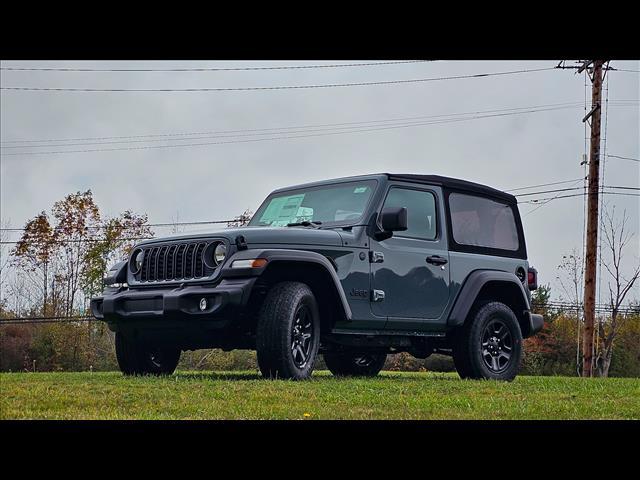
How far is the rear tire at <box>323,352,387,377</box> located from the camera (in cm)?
1190

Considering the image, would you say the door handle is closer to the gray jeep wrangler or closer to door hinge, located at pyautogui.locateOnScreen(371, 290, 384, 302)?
the gray jeep wrangler

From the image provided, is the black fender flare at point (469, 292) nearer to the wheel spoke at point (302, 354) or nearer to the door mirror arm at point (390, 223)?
the door mirror arm at point (390, 223)

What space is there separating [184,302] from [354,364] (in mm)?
4259

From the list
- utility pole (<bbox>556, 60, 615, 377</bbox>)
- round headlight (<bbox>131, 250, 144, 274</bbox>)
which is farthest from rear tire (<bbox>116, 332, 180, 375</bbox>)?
utility pole (<bbox>556, 60, 615, 377</bbox>)

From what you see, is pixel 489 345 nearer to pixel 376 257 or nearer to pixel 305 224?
pixel 376 257

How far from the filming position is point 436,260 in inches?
394

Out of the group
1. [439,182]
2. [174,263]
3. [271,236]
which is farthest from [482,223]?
[174,263]

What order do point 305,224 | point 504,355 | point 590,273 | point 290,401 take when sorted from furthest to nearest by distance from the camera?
point 590,273
point 504,355
point 305,224
point 290,401

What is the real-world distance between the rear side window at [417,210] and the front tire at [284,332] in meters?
1.77
